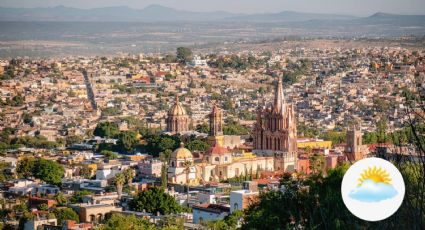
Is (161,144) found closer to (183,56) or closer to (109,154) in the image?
(109,154)

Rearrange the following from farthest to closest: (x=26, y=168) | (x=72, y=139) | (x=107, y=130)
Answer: (x=72, y=139) < (x=107, y=130) < (x=26, y=168)

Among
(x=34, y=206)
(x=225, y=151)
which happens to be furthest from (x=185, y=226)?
(x=225, y=151)

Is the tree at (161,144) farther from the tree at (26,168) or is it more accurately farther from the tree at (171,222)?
the tree at (171,222)

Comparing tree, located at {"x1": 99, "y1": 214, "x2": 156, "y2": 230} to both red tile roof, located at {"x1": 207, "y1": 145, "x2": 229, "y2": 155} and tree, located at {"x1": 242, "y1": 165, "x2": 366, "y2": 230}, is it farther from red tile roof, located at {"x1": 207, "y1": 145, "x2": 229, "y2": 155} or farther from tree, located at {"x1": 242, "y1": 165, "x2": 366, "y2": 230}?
red tile roof, located at {"x1": 207, "y1": 145, "x2": 229, "y2": 155}

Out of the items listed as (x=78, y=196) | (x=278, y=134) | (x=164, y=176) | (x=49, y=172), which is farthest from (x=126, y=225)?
(x=278, y=134)

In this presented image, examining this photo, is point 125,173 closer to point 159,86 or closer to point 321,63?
point 159,86
